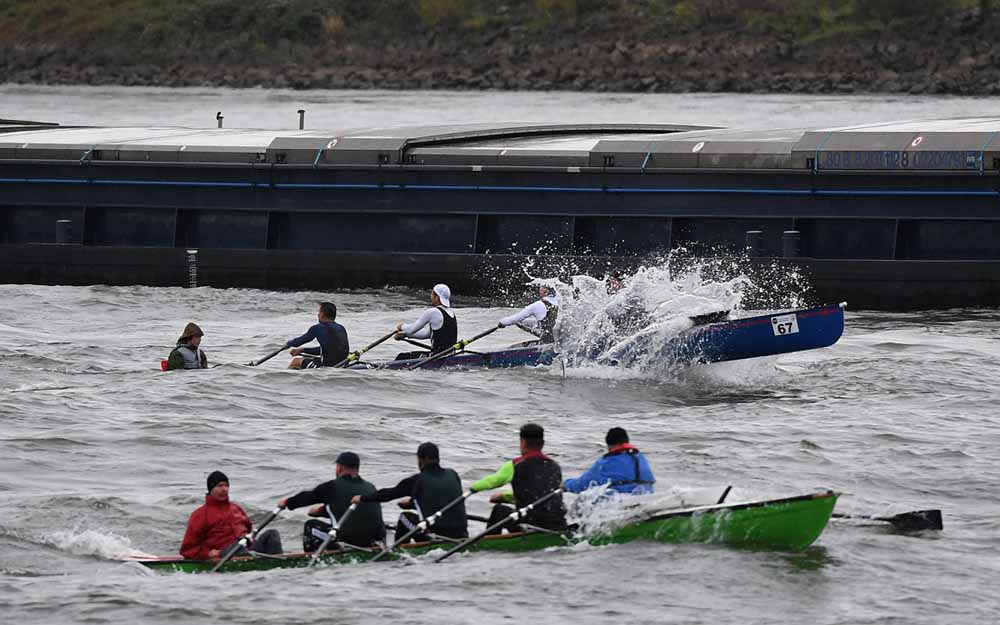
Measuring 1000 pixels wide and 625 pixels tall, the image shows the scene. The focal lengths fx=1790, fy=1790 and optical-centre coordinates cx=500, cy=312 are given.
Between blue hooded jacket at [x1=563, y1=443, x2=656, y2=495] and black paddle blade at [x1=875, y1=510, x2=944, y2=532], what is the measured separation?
3184mm

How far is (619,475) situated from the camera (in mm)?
18469

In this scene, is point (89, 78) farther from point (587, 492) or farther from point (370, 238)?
point (587, 492)

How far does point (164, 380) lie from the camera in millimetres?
29234

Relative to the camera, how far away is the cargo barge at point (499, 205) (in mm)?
36812

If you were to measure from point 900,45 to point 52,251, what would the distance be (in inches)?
2464

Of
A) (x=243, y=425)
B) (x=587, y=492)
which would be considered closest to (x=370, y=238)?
(x=243, y=425)

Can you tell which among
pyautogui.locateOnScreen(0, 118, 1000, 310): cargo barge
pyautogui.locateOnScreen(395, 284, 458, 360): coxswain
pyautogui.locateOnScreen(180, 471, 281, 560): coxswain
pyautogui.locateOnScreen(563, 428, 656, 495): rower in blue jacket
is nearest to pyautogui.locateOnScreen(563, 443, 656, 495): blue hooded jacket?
pyautogui.locateOnScreen(563, 428, 656, 495): rower in blue jacket

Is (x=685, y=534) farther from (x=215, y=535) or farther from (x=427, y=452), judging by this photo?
(x=215, y=535)

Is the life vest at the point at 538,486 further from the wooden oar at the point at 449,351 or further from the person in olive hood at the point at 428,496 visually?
the wooden oar at the point at 449,351

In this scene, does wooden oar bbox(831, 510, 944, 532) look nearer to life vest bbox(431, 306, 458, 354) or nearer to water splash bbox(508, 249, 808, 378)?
water splash bbox(508, 249, 808, 378)

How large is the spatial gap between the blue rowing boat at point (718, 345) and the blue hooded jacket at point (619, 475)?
9.07 metres

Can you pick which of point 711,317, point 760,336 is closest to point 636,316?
point 711,317

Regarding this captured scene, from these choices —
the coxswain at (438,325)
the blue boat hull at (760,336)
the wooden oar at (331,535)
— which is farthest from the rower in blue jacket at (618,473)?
the coxswain at (438,325)

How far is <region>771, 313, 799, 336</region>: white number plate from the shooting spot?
2755 cm
